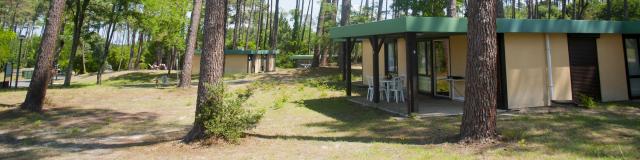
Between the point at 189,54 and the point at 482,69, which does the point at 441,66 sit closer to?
the point at 482,69

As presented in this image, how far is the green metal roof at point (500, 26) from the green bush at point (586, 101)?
1.45 metres

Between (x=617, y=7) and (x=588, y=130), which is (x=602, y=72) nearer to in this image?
(x=588, y=130)

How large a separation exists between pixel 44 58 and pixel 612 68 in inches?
534

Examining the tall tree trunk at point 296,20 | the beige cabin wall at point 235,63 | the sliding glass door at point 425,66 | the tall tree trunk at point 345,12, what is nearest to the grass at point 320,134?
the sliding glass door at point 425,66

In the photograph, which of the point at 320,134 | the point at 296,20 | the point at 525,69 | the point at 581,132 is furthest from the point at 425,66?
the point at 296,20

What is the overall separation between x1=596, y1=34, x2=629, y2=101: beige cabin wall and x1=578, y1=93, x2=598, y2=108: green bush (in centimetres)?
85

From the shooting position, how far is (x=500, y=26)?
905 centimetres

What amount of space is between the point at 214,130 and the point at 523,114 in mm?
5978

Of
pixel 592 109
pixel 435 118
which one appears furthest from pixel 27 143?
pixel 592 109

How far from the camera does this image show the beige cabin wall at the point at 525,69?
9.48 meters

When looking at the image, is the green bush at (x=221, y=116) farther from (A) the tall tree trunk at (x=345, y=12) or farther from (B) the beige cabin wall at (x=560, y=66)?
(A) the tall tree trunk at (x=345, y=12)

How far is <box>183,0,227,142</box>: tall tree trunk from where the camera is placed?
667 centimetres

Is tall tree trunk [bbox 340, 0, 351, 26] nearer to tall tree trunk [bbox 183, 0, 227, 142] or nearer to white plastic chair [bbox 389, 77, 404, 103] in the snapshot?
white plastic chair [bbox 389, 77, 404, 103]

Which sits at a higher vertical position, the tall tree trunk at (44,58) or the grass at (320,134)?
the tall tree trunk at (44,58)
